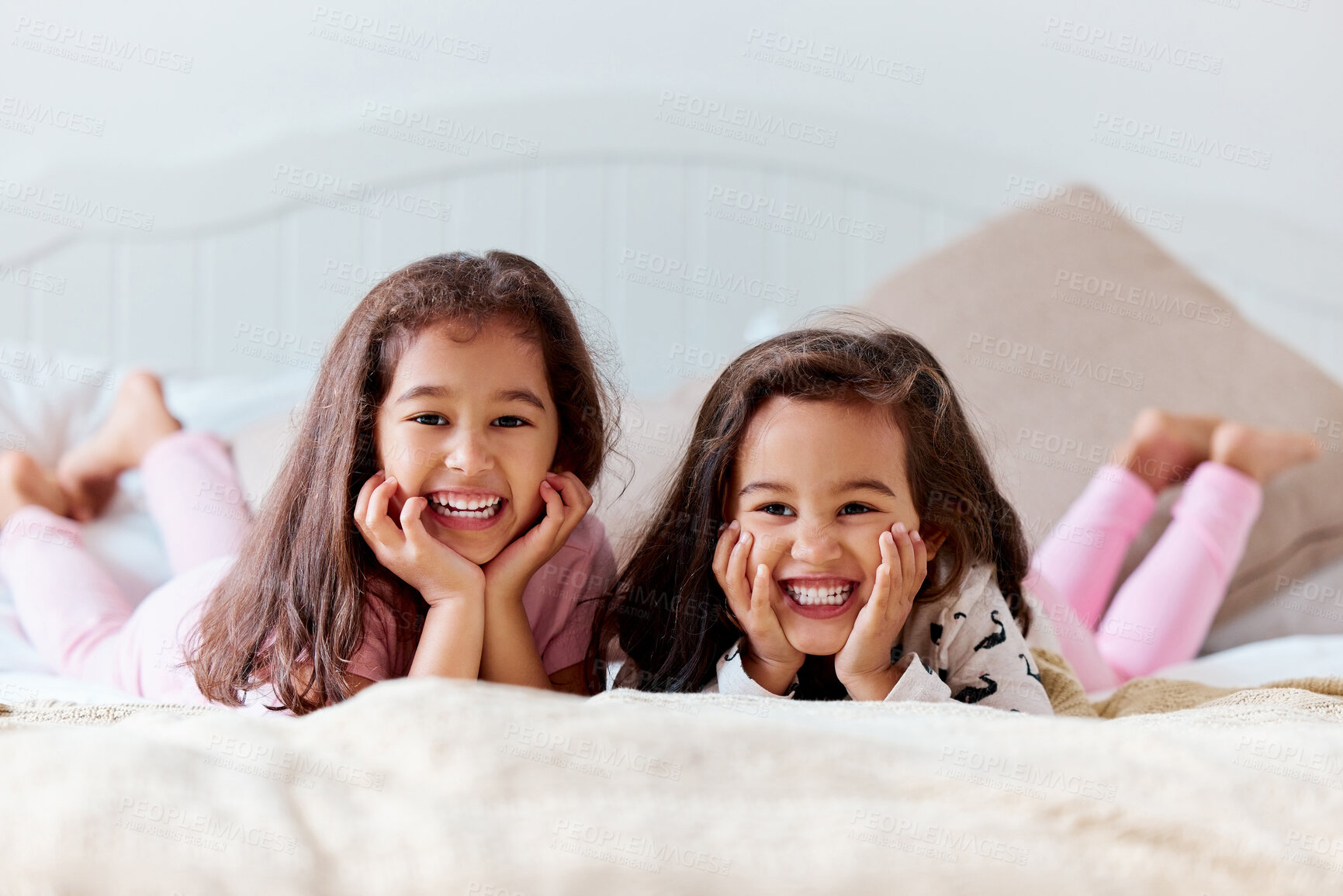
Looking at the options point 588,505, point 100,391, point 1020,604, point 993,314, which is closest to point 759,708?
point 588,505

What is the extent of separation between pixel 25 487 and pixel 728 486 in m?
1.05

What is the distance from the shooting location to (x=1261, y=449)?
162 centimetres

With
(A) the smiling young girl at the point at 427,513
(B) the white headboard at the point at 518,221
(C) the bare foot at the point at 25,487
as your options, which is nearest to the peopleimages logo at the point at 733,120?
(B) the white headboard at the point at 518,221

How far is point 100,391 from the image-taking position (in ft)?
5.79

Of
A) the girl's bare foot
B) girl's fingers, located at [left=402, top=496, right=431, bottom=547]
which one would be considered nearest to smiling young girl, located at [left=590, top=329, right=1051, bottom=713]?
girl's fingers, located at [left=402, top=496, right=431, bottom=547]

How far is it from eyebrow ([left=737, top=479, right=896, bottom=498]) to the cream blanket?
12.2 inches

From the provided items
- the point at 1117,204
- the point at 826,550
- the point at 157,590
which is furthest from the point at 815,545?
the point at 1117,204

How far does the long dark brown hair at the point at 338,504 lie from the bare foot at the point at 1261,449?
991 mm

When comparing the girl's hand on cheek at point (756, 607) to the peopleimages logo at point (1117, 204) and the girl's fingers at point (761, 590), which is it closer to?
the girl's fingers at point (761, 590)

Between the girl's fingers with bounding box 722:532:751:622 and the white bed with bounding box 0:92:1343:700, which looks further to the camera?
the white bed with bounding box 0:92:1343:700

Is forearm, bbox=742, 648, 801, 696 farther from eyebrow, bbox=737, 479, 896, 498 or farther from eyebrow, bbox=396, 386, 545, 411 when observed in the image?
eyebrow, bbox=396, 386, 545, 411

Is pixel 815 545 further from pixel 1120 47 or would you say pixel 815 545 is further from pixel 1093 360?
pixel 1120 47

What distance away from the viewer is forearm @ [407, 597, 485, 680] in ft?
3.20

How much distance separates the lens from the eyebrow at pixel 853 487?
0.97 metres
